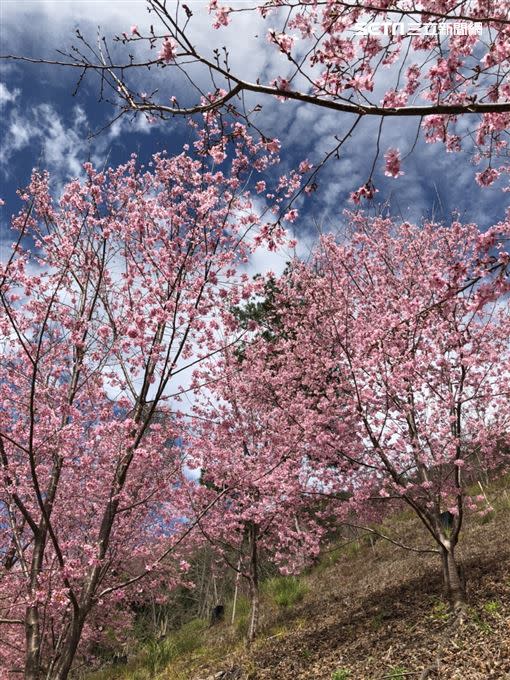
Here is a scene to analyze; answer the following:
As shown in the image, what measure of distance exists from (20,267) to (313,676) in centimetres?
677

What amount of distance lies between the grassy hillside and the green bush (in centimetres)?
3

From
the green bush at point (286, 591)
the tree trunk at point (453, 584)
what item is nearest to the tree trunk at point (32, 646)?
the tree trunk at point (453, 584)

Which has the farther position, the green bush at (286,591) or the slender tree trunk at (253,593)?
the green bush at (286,591)

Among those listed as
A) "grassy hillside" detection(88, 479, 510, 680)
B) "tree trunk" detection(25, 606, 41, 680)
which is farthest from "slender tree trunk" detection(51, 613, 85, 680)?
"grassy hillside" detection(88, 479, 510, 680)

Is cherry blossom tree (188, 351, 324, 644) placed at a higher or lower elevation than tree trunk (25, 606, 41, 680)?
higher

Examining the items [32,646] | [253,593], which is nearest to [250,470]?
[253,593]

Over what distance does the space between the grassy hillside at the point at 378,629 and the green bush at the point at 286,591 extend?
1.0 inches

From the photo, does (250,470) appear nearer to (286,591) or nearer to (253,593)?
(253,593)

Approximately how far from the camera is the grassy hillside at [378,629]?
5.55 m

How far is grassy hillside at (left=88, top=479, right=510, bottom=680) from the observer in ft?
18.2

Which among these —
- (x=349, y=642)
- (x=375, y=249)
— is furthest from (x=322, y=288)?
(x=349, y=642)

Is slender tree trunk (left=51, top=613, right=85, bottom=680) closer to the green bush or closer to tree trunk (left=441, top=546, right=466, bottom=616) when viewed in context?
tree trunk (left=441, top=546, right=466, bottom=616)

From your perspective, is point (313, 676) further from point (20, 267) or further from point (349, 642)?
point (20, 267)

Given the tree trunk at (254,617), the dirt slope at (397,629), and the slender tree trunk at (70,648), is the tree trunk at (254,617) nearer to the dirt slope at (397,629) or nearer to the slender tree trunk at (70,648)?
the dirt slope at (397,629)
